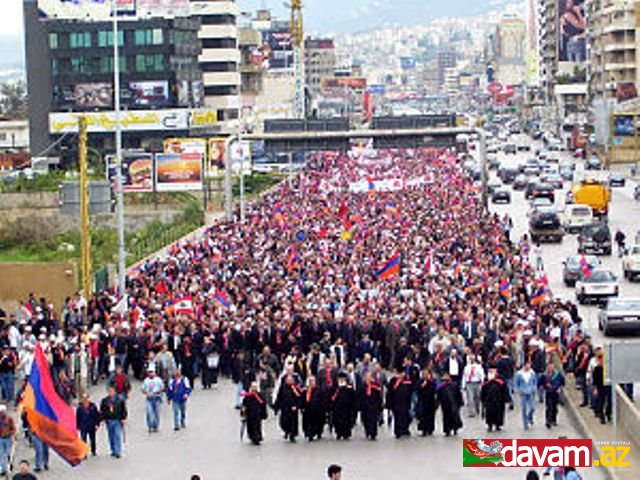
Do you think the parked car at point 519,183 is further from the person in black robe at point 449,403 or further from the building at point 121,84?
the person in black robe at point 449,403

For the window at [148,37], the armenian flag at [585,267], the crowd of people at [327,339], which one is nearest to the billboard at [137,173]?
the crowd of people at [327,339]

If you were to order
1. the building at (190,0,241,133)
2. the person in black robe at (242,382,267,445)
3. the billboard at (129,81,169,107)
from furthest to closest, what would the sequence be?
the building at (190,0,241,133), the billboard at (129,81,169,107), the person in black robe at (242,382,267,445)

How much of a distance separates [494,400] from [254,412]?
322cm

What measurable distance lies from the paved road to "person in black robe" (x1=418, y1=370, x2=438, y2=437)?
179mm

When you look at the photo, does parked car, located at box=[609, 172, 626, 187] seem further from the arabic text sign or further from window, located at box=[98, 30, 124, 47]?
window, located at box=[98, 30, 124, 47]

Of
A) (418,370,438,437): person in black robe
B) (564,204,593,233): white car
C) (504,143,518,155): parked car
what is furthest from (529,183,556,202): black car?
(504,143,518,155): parked car

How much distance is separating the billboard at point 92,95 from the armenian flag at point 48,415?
86.9 meters

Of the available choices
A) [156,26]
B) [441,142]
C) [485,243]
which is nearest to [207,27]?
[156,26]

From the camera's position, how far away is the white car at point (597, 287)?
132ft

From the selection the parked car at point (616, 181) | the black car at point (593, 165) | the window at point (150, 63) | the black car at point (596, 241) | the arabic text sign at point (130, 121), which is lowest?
the black car at point (593, 165)

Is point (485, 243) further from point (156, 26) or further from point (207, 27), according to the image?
point (207, 27)

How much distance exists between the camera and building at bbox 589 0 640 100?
14125 cm

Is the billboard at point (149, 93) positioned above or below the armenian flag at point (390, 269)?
above

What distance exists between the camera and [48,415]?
70.0ft
